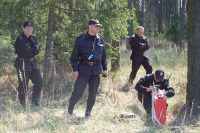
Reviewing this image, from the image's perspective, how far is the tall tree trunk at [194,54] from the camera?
6.27 meters

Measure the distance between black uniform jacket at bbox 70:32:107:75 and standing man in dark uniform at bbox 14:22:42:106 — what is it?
1259 mm

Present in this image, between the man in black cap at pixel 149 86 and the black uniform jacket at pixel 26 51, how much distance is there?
236cm

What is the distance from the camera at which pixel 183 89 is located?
8.86 meters

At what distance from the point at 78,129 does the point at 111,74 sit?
12.4ft

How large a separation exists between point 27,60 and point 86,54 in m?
1.63

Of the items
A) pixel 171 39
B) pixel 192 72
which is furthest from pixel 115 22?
pixel 171 39

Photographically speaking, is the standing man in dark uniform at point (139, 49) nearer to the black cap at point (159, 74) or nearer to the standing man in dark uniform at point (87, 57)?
the black cap at point (159, 74)

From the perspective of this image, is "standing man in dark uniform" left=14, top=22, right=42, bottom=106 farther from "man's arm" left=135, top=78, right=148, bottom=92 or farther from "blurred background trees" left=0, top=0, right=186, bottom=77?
"man's arm" left=135, top=78, right=148, bottom=92

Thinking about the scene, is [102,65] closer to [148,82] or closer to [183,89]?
[148,82]

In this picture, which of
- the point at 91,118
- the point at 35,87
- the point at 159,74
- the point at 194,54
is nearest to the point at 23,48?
the point at 35,87

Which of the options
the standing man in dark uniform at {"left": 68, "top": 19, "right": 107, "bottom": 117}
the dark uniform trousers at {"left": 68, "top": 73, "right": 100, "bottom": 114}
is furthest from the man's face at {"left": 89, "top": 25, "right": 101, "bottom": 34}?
the dark uniform trousers at {"left": 68, "top": 73, "right": 100, "bottom": 114}

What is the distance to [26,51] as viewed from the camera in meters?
6.93

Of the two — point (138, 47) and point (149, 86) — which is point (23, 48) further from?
point (138, 47)

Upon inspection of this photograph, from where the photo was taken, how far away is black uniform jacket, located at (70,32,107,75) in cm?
615
